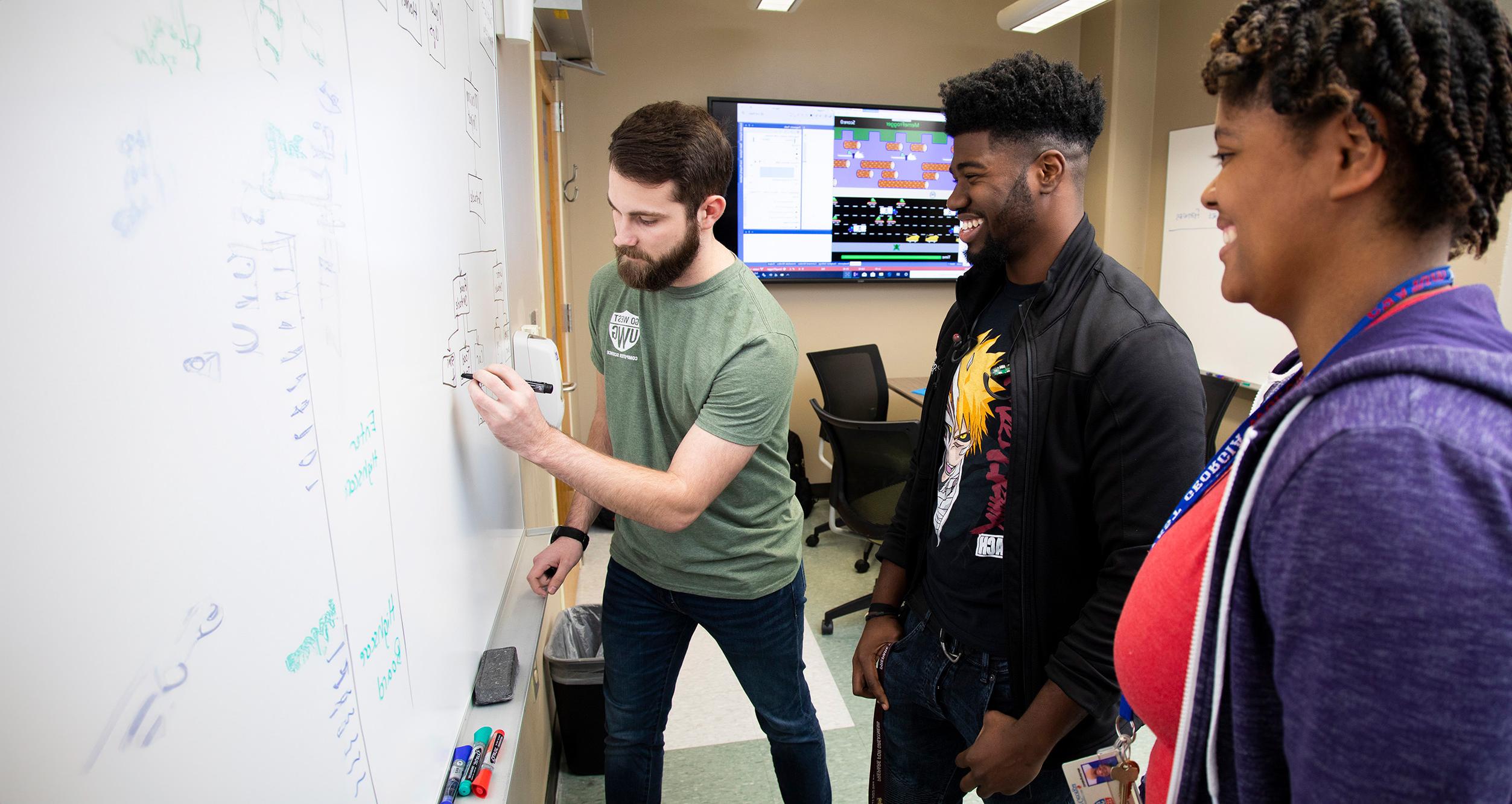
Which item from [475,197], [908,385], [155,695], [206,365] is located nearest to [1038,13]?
[908,385]

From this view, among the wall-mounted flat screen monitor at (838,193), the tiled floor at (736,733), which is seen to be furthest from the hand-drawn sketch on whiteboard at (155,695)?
the wall-mounted flat screen monitor at (838,193)

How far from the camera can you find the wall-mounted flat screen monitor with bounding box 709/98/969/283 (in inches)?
157

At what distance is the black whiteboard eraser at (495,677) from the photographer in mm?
1249

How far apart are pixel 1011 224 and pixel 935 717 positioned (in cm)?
81

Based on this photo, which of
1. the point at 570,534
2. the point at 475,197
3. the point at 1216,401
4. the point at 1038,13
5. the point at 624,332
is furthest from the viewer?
the point at 1038,13

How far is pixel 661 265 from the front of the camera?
1367 mm

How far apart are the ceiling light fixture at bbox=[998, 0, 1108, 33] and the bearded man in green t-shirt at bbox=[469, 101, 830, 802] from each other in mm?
2662

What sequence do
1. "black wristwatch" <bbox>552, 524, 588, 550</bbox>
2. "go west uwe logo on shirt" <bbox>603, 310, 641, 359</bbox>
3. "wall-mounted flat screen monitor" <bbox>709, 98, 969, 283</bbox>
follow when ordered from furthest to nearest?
"wall-mounted flat screen monitor" <bbox>709, 98, 969, 283</bbox>, "black wristwatch" <bbox>552, 524, 588, 550</bbox>, "go west uwe logo on shirt" <bbox>603, 310, 641, 359</bbox>

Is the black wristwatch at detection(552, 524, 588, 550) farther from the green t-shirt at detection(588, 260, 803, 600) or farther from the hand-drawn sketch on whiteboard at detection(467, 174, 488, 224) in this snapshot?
the hand-drawn sketch on whiteboard at detection(467, 174, 488, 224)

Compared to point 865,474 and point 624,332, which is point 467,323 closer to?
point 624,332

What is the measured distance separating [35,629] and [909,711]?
1.18 meters

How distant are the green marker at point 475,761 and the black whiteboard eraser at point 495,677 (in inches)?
2.4

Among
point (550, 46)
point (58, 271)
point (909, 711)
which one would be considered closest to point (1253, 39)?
point (58, 271)

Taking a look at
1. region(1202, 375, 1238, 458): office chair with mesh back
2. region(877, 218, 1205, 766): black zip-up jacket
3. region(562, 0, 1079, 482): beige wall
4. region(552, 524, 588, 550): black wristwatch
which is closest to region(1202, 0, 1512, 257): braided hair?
region(877, 218, 1205, 766): black zip-up jacket
